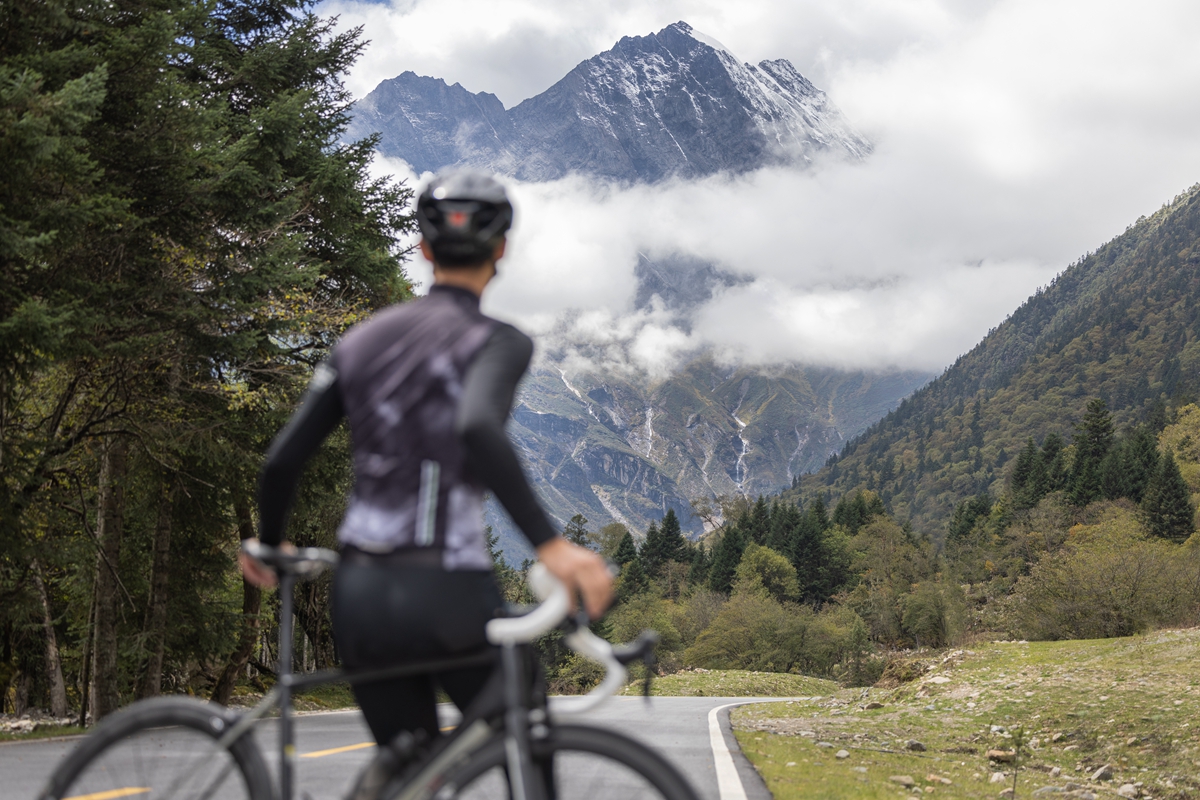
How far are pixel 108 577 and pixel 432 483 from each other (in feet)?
52.5

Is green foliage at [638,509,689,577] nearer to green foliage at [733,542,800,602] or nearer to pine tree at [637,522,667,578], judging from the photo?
pine tree at [637,522,667,578]

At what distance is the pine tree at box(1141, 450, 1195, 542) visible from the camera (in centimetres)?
8256

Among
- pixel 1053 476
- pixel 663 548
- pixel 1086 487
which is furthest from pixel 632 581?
pixel 1086 487

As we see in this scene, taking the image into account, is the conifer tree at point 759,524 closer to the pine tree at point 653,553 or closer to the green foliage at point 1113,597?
the pine tree at point 653,553

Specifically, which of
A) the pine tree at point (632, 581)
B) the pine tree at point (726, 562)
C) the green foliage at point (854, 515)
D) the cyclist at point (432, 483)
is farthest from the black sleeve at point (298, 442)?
the green foliage at point (854, 515)

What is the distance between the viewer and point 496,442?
209 centimetres

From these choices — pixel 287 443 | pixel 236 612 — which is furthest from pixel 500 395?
pixel 236 612

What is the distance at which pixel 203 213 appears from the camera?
44.8ft

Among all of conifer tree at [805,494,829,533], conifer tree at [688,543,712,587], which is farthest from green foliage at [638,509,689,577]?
conifer tree at [805,494,829,533]

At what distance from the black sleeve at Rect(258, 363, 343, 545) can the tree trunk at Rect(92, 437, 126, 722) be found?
45.5ft

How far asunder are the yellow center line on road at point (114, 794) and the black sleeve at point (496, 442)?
1.49 metres

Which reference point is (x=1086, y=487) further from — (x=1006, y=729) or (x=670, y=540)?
(x=1006, y=729)

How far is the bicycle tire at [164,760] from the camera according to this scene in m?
2.63

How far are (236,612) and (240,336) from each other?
447 inches
